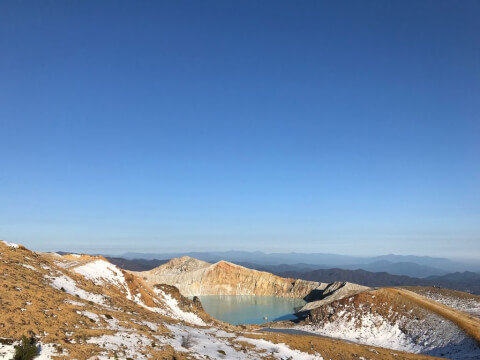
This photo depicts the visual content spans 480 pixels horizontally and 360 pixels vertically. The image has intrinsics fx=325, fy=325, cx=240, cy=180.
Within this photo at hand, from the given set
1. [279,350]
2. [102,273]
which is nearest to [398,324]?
[279,350]

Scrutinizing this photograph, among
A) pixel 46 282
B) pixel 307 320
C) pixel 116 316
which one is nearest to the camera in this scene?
pixel 116 316

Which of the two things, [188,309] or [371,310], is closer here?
[188,309]

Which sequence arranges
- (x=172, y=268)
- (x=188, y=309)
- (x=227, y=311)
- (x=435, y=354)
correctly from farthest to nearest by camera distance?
(x=172, y=268) < (x=227, y=311) < (x=188, y=309) < (x=435, y=354)

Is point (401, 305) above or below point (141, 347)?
below

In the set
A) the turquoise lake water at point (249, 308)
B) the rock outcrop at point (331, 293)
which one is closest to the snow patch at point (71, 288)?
the turquoise lake water at point (249, 308)

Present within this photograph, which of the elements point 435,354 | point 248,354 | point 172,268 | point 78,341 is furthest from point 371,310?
point 172,268

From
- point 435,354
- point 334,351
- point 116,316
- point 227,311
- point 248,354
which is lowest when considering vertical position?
point 227,311

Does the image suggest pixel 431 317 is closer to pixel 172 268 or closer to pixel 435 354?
pixel 435 354
